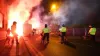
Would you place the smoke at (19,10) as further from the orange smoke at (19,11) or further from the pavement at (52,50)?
the pavement at (52,50)

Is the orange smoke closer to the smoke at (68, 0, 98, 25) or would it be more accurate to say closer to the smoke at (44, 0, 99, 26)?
the smoke at (44, 0, 99, 26)

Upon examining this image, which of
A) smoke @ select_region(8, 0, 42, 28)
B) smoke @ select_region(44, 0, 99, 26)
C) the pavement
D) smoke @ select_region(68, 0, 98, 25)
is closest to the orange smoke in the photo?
smoke @ select_region(8, 0, 42, 28)

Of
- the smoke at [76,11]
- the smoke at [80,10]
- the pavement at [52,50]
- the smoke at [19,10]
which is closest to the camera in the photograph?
the pavement at [52,50]

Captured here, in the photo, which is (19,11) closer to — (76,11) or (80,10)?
(76,11)

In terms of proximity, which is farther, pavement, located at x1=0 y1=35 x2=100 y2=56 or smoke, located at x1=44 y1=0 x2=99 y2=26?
smoke, located at x1=44 y1=0 x2=99 y2=26

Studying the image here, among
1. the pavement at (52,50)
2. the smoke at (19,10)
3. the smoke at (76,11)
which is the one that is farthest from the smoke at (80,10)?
the pavement at (52,50)

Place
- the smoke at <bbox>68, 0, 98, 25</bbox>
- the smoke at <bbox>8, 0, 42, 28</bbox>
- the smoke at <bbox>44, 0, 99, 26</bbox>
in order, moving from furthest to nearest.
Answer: the smoke at <bbox>8, 0, 42, 28</bbox> → the smoke at <bbox>44, 0, 99, 26</bbox> → the smoke at <bbox>68, 0, 98, 25</bbox>

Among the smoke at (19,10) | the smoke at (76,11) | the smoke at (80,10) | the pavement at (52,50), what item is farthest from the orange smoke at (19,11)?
the pavement at (52,50)

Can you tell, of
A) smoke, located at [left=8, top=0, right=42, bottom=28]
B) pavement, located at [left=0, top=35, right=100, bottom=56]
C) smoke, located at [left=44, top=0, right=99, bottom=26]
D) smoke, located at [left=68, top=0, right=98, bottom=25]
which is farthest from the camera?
smoke, located at [left=8, top=0, right=42, bottom=28]

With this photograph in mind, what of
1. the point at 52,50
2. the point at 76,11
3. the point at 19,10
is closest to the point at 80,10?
the point at 76,11

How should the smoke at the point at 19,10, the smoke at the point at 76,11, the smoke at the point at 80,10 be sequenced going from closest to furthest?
the smoke at the point at 80,10 < the smoke at the point at 76,11 < the smoke at the point at 19,10

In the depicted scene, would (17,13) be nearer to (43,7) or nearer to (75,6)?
(75,6)

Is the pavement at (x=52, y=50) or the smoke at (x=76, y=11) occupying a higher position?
the smoke at (x=76, y=11)

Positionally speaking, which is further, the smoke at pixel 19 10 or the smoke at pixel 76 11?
the smoke at pixel 19 10
